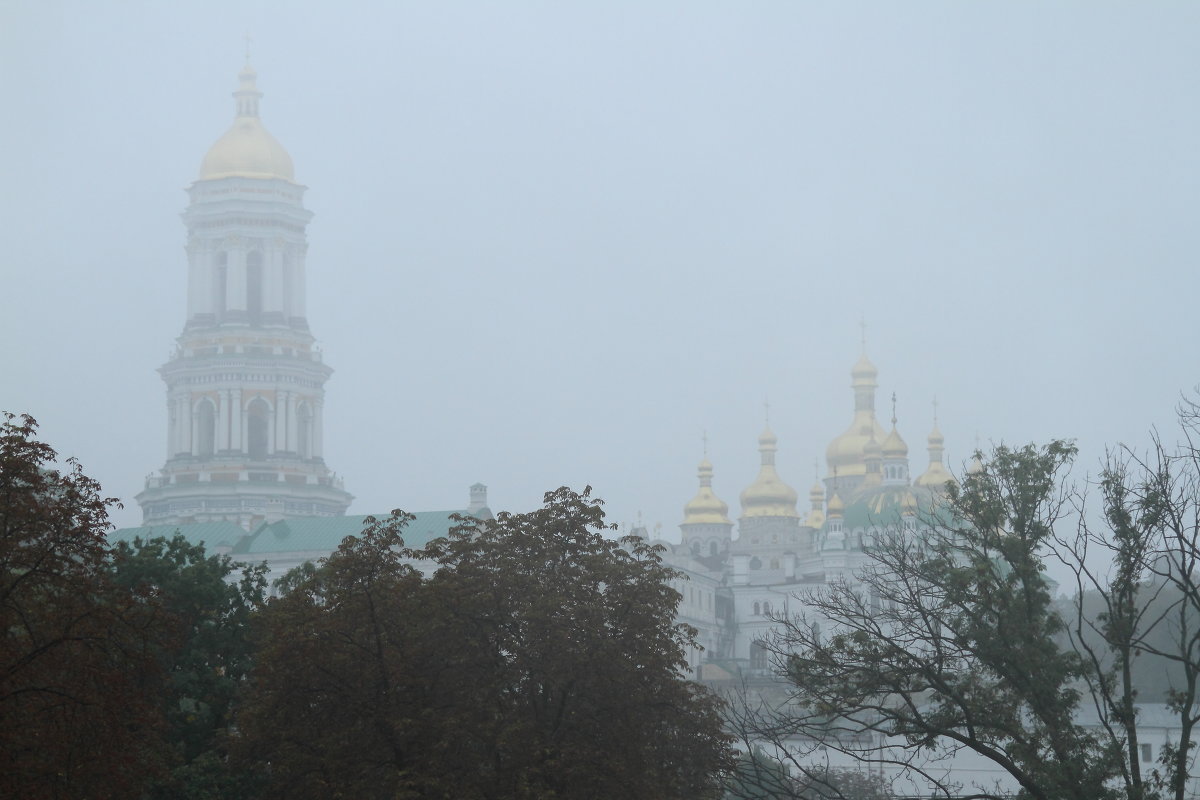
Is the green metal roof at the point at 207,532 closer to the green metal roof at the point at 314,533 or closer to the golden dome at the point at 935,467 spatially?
the green metal roof at the point at 314,533

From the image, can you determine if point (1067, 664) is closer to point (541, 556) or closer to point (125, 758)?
point (541, 556)

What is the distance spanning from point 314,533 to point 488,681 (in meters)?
75.4

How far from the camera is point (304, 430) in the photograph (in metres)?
110

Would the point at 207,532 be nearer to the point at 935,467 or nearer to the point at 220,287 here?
the point at 220,287

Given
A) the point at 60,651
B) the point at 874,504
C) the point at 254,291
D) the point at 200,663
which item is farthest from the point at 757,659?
the point at 60,651

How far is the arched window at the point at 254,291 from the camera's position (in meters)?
110

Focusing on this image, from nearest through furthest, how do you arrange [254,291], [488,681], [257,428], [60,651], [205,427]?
1. [60,651]
2. [488,681]
3. [257,428]
4. [205,427]
5. [254,291]

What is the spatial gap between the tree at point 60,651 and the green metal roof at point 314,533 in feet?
249

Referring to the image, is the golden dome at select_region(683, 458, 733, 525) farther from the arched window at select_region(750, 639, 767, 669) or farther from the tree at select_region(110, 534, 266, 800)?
the tree at select_region(110, 534, 266, 800)

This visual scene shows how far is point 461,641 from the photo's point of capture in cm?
Answer: 2764

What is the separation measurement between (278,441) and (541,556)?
81234mm

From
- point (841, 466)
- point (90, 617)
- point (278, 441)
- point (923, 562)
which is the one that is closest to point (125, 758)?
point (90, 617)

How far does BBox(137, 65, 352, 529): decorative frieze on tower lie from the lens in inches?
4240

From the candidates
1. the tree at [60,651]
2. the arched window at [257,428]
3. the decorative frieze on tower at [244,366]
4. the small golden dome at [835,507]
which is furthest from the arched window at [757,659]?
the tree at [60,651]
